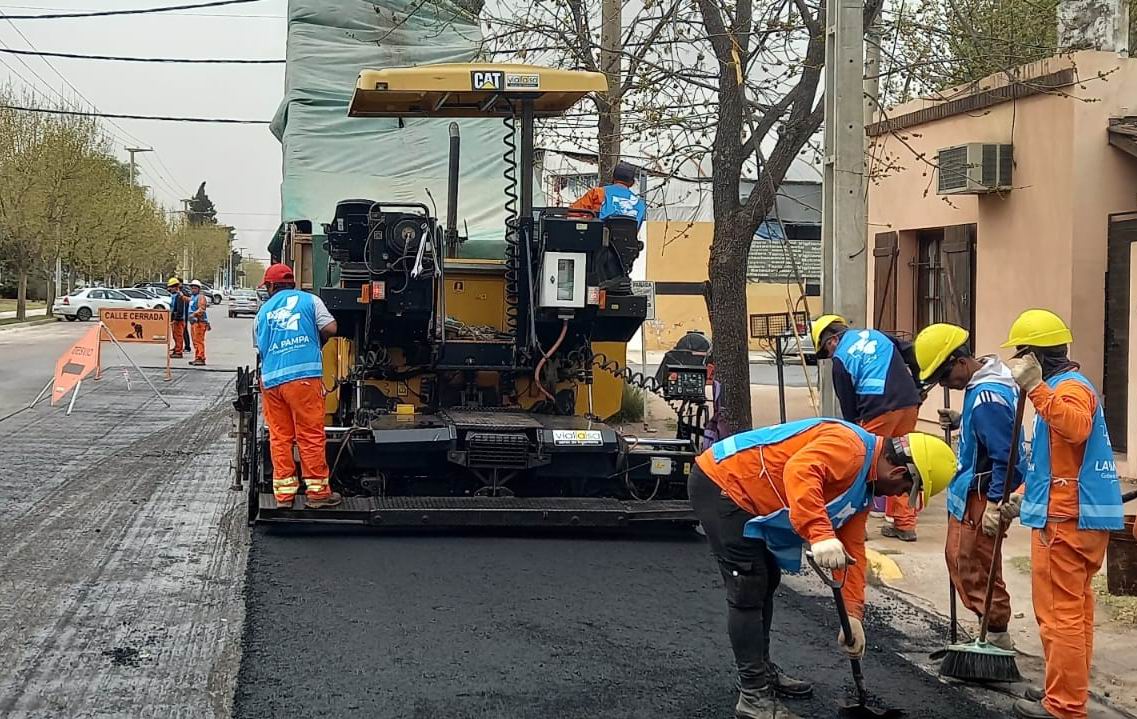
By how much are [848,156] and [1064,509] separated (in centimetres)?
452

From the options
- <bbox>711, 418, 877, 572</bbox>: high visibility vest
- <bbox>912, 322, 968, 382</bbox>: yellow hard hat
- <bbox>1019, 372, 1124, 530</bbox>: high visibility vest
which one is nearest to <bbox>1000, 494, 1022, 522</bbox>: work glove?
<bbox>1019, 372, 1124, 530</bbox>: high visibility vest

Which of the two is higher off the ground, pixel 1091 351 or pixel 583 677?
pixel 1091 351

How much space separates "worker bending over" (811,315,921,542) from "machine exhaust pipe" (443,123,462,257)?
9.86ft

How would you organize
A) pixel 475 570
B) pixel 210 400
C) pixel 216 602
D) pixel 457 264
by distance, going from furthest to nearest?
pixel 210 400 → pixel 457 264 → pixel 475 570 → pixel 216 602

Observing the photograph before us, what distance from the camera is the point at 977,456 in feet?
19.5

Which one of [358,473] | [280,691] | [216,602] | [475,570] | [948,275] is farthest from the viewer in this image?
[948,275]

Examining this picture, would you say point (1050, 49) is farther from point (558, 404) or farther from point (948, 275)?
point (558, 404)

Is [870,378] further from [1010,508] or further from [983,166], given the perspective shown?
[983,166]

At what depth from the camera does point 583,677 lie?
544 centimetres

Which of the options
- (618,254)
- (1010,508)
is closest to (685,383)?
(618,254)

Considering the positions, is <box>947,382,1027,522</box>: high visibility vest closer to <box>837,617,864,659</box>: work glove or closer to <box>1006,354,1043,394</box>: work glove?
<box>1006,354,1043,394</box>: work glove

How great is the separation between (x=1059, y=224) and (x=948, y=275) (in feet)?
7.37

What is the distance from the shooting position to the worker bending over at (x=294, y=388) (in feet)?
26.4

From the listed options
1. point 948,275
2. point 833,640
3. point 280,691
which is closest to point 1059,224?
point 948,275
